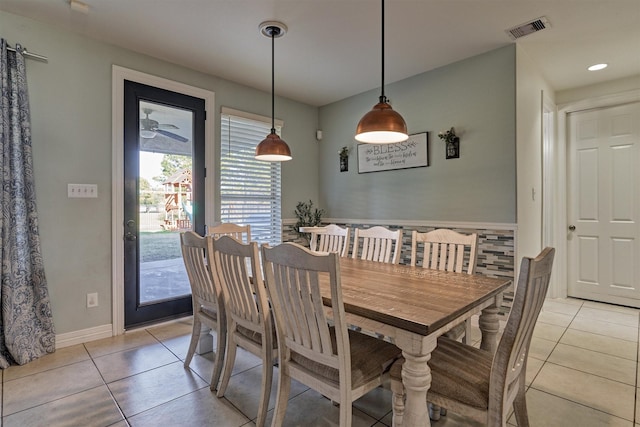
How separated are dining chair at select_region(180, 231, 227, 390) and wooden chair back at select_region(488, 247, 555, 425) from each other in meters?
1.52

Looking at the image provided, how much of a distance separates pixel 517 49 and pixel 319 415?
3.28m

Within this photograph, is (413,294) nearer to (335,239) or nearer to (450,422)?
(450,422)

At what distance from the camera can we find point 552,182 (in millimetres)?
3906

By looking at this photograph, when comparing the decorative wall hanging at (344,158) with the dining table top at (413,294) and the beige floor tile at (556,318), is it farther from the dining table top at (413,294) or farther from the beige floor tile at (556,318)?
the beige floor tile at (556,318)

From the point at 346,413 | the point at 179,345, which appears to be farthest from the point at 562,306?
the point at 179,345

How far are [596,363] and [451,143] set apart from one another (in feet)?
6.95

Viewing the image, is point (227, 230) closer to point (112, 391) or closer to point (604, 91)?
point (112, 391)

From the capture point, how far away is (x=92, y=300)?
9.16 feet

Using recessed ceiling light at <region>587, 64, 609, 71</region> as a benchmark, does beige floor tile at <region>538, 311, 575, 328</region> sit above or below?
below

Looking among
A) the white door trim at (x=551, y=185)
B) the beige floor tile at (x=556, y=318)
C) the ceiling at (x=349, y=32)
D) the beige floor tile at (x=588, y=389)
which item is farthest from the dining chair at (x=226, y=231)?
the white door trim at (x=551, y=185)

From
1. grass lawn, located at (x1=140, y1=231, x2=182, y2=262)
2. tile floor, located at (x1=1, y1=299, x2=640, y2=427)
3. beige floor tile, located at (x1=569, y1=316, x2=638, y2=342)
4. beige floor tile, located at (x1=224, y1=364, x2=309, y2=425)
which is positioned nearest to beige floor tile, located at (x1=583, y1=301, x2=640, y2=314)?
beige floor tile, located at (x1=569, y1=316, x2=638, y2=342)

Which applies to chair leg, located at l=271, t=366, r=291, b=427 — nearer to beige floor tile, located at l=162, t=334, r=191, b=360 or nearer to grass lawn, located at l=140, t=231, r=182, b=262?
beige floor tile, located at l=162, t=334, r=191, b=360

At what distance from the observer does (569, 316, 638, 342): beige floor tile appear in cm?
283

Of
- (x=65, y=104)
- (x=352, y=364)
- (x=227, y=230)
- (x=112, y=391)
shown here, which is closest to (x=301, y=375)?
(x=352, y=364)
